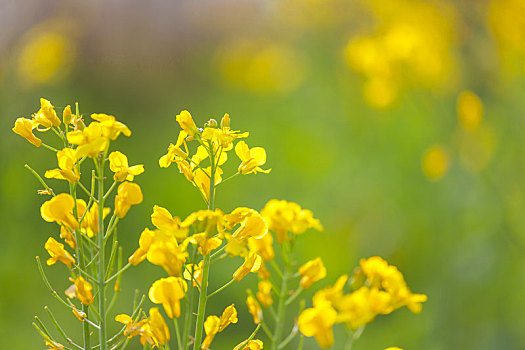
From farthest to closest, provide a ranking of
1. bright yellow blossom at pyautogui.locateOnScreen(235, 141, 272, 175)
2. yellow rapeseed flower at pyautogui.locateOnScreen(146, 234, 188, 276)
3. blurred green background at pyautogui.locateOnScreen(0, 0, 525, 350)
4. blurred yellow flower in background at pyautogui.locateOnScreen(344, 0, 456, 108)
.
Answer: blurred yellow flower in background at pyautogui.locateOnScreen(344, 0, 456, 108) → blurred green background at pyautogui.locateOnScreen(0, 0, 525, 350) → bright yellow blossom at pyautogui.locateOnScreen(235, 141, 272, 175) → yellow rapeseed flower at pyautogui.locateOnScreen(146, 234, 188, 276)

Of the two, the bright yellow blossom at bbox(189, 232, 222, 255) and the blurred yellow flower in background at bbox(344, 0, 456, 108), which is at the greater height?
the blurred yellow flower in background at bbox(344, 0, 456, 108)

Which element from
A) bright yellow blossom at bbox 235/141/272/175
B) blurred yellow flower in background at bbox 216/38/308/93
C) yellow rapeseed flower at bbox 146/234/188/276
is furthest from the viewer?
blurred yellow flower in background at bbox 216/38/308/93

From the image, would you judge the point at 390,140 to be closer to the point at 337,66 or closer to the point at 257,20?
the point at 337,66

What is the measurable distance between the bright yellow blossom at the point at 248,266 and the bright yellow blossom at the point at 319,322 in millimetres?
95

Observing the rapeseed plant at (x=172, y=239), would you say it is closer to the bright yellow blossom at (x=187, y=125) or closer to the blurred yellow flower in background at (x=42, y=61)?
the bright yellow blossom at (x=187, y=125)

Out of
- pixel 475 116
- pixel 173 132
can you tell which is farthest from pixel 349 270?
pixel 173 132

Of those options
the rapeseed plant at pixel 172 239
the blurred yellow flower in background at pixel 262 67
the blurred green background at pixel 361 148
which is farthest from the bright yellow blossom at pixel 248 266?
the blurred yellow flower in background at pixel 262 67

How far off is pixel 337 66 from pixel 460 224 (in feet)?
7.14

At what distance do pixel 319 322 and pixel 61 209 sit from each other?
0.37 m

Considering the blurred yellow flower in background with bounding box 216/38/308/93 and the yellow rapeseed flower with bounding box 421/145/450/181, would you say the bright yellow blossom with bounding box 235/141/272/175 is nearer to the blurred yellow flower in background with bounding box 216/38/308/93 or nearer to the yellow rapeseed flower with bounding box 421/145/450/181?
the yellow rapeseed flower with bounding box 421/145/450/181

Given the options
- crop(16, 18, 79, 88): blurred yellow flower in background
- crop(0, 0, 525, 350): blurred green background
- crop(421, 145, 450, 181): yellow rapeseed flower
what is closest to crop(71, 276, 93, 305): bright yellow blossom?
crop(0, 0, 525, 350): blurred green background

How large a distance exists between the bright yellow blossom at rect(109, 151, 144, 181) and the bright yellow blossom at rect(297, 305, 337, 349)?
30cm

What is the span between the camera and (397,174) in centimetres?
302

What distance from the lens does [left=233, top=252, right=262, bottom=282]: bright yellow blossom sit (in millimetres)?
749
